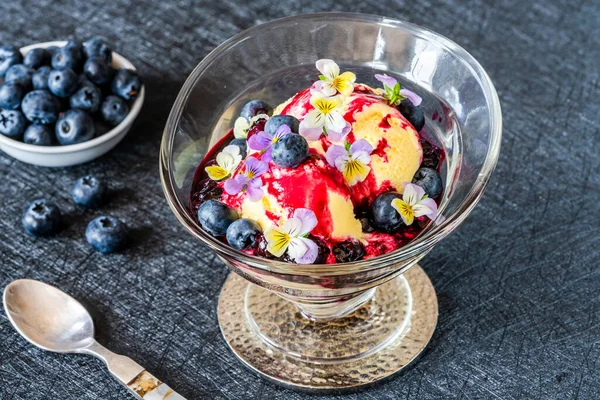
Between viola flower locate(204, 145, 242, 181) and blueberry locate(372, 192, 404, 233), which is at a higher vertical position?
blueberry locate(372, 192, 404, 233)

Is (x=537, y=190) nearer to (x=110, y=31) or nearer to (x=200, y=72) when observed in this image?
(x=200, y=72)

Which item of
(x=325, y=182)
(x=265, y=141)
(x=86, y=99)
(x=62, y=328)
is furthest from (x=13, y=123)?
(x=325, y=182)

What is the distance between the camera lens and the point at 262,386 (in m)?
1.52

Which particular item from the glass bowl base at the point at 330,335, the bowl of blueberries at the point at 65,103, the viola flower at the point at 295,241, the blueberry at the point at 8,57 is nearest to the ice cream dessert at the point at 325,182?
the viola flower at the point at 295,241

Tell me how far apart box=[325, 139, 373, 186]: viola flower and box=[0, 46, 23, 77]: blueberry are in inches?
39.6

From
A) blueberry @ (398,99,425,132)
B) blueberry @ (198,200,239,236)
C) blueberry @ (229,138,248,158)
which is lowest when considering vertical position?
blueberry @ (198,200,239,236)

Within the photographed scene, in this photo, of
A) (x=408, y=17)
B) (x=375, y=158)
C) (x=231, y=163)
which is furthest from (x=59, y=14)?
(x=375, y=158)

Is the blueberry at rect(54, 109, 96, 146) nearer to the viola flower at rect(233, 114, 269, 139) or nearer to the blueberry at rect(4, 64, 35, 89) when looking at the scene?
the blueberry at rect(4, 64, 35, 89)

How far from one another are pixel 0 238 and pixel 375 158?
2.90 feet

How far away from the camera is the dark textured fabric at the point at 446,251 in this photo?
1521mm

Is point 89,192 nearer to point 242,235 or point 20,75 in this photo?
point 20,75

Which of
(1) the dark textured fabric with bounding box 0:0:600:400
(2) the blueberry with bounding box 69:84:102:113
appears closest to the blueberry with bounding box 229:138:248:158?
(1) the dark textured fabric with bounding box 0:0:600:400

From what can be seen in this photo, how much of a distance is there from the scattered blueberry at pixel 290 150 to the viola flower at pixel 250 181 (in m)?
0.04

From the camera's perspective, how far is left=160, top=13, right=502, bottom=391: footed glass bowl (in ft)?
4.77
